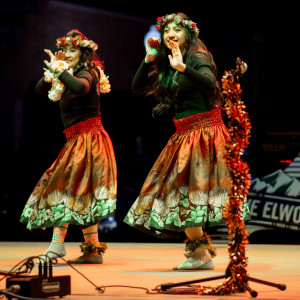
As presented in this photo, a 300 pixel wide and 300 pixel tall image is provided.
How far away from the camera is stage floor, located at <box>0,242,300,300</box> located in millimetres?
2891

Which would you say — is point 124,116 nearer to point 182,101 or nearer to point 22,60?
point 22,60

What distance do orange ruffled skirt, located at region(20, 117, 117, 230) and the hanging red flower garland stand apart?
5.34ft

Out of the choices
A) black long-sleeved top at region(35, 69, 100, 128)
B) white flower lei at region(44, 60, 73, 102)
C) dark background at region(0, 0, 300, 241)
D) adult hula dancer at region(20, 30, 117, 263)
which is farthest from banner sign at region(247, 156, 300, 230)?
white flower lei at region(44, 60, 73, 102)

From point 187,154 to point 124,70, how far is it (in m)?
3.53

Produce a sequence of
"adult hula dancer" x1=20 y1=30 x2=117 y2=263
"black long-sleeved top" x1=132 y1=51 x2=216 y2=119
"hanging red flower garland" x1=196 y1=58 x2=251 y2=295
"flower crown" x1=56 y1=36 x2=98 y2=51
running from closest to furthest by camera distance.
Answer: "hanging red flower garland" x1=196 y1=58 x2=251 y2=295 → "black long-sleeved top" x1=132 y1=51 x2=216 y2=119 → "adult hula dancer" x1=20 y1=30 x2=117 y2=263 → "flower crown" x1=56 y1=36 x2=98 y2=51

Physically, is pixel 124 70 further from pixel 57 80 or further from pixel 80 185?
pixel 80 185

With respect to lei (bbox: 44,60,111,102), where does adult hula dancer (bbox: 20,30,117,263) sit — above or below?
below

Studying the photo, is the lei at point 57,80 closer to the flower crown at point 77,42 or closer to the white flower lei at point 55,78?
the white flower lei at point 55,78

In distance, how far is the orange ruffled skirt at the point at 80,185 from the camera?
14.3 ft

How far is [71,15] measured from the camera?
24.0 feet

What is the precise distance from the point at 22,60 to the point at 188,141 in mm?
3799

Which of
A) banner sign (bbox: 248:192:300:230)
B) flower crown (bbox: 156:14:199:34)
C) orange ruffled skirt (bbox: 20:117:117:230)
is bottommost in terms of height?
banner sign (bbox: 248:192:300:230)

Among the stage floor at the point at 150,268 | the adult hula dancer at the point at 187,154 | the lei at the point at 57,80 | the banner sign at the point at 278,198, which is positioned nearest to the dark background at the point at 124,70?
the banner sign at the point at 278,198

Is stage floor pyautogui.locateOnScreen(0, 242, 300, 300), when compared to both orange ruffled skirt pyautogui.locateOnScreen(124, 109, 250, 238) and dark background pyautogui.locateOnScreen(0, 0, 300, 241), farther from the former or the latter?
dark background pyautogui.locateOnScreen(0, 0, 300, 241)
